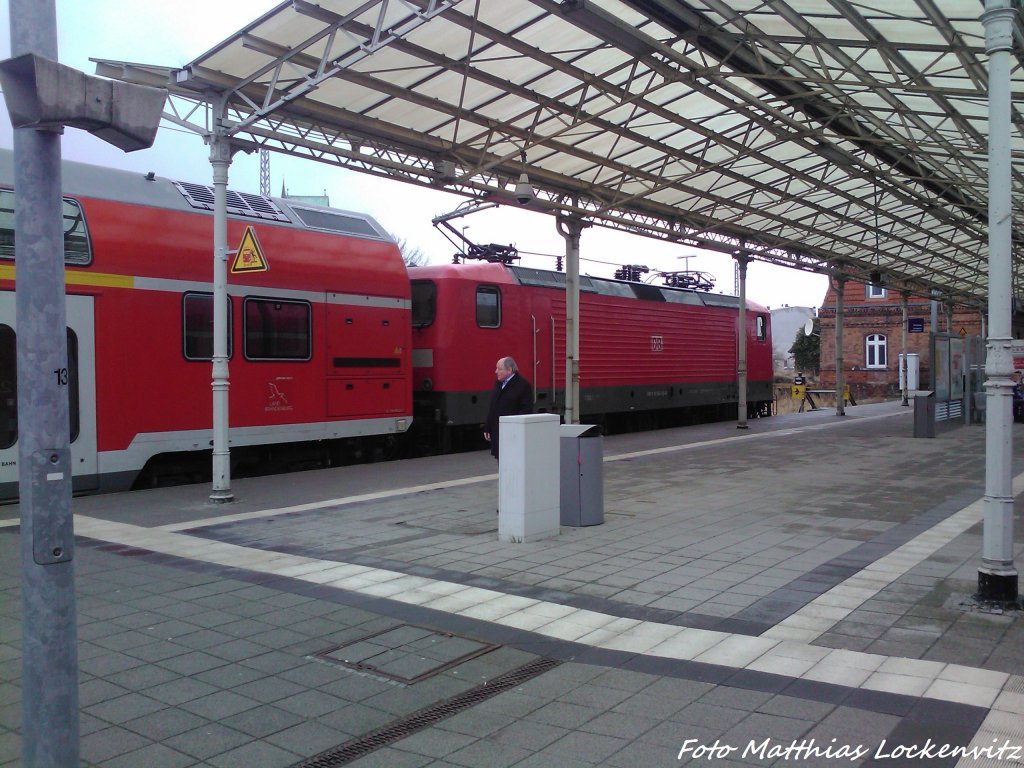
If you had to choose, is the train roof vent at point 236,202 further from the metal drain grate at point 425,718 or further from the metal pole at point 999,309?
the metal pole at point 999,309

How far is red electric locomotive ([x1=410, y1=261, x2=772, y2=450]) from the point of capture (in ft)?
53.6

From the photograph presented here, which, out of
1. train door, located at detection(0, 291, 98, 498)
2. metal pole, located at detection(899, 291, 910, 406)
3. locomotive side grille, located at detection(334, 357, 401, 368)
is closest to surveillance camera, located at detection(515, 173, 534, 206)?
locomotive side grille, located at detection(334, 357, 401, 368)

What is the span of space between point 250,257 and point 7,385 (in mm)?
2947

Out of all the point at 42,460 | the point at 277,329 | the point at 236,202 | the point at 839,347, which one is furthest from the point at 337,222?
the point at 839,347

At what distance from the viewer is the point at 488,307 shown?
1719cm

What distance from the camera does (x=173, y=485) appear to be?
1173 cm

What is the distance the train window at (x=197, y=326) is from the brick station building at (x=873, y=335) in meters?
37.0

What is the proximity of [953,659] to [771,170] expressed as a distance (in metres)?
14.6

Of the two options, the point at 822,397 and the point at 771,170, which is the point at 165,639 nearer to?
the point at 771,170

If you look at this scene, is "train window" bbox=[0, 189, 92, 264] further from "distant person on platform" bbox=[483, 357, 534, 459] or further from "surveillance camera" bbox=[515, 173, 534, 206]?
"surveillance camera" bbox=[515, 173, 534, 206]

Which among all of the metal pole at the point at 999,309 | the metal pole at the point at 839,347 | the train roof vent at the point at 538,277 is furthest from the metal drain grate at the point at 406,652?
the metal pole at the point at 839,347

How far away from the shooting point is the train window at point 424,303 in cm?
1634

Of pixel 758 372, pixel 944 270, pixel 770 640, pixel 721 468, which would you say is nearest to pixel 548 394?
pixel 721 468

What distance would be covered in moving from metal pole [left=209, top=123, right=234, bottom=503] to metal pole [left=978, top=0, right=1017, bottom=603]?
26.4 feet
